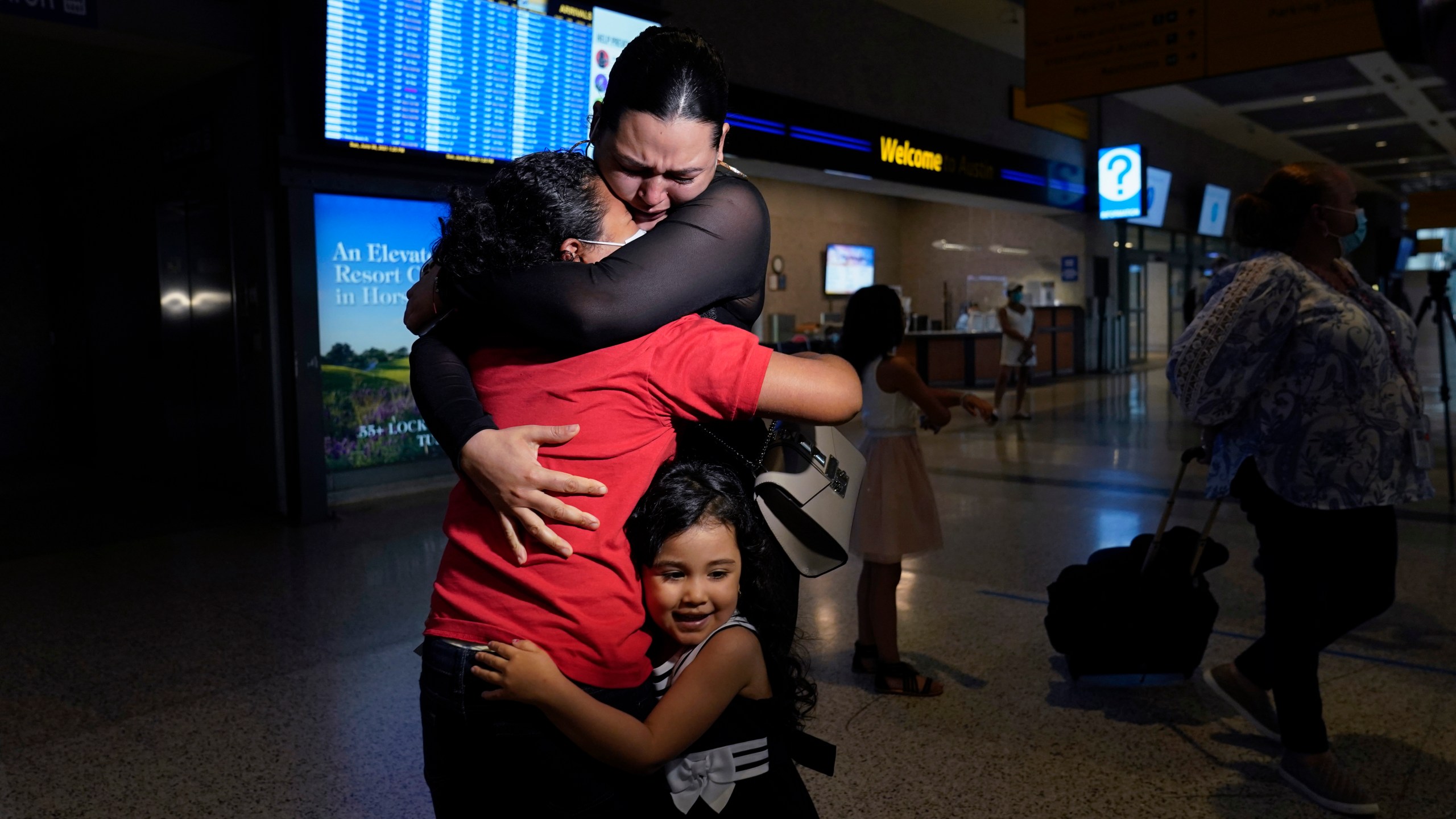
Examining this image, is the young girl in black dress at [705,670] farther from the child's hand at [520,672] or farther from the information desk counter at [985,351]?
the information desk counter at [985,351]

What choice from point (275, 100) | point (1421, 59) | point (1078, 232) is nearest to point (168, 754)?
point (1421, 59)

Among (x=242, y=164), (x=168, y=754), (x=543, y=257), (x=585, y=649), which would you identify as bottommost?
(x=168, y=754)

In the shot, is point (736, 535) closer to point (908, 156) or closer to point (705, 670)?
point (705, 670)

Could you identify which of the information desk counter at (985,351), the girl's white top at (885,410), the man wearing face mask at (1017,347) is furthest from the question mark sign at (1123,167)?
the girl's white top at (885,410)

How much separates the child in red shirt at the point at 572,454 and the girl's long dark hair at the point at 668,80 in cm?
10

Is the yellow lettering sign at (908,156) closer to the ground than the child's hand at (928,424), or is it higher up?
higher up

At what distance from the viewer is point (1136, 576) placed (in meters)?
2.84

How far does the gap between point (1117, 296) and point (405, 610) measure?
14.1m

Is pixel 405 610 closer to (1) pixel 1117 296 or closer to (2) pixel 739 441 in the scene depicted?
(2) pixel 739 441

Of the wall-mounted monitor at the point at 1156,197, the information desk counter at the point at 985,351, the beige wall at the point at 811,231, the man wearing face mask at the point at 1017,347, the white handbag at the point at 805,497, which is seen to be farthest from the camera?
the beige wall at the point at 811,231

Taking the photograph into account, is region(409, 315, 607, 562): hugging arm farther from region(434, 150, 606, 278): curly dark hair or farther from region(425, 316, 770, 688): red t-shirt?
region(434, 150, 606, 278): curly dark hair

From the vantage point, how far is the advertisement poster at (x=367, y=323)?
5949mm

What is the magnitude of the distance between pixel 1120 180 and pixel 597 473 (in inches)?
568

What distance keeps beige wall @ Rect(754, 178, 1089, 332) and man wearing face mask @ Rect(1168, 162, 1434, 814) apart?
12.7 m
